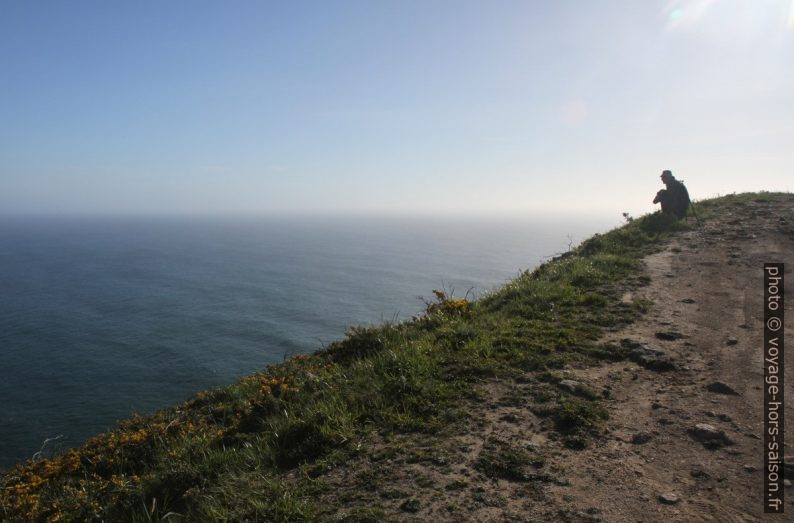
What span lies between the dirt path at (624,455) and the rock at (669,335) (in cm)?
5

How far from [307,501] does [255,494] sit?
1.97 ft

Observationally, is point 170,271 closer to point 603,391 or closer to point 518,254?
point 518,254

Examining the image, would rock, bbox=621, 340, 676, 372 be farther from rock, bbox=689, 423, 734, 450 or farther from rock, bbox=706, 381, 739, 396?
rock, bbox=689, 423, 734, 450

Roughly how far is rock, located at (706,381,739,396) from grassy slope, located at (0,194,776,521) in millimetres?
1353

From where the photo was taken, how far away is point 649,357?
275 inches

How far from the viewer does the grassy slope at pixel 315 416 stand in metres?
4.84

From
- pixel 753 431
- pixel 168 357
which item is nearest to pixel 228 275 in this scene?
pixel 168 357

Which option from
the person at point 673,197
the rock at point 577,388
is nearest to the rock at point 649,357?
the rock at point 577,388

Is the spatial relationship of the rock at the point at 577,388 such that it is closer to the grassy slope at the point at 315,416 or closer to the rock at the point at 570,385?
the rock at the point at 570,385

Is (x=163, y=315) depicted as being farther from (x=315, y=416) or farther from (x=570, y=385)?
(x=570, y=385)

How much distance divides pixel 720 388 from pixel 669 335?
2.20 metres

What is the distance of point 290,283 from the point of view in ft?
287

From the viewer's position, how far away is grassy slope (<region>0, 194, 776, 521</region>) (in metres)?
4.84

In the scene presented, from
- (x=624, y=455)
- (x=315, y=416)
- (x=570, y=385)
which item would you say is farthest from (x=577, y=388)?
(x=315, y=416)
